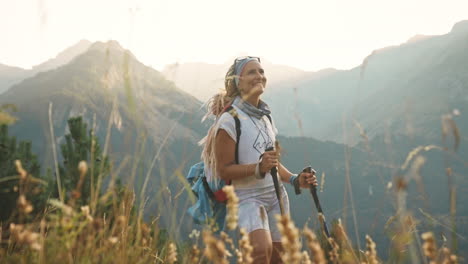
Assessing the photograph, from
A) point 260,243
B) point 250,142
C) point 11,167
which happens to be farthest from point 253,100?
point 11,167

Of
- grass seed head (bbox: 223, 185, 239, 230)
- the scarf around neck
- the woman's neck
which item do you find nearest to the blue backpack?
the scarf around neck

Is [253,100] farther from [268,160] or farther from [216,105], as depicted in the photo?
[268,160]

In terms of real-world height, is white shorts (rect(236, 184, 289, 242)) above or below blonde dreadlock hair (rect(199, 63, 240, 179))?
below

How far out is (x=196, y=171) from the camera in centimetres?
319

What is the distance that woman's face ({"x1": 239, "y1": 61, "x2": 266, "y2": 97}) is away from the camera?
319cm

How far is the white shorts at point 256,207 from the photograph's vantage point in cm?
259

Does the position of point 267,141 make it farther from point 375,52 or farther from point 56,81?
point 56,81

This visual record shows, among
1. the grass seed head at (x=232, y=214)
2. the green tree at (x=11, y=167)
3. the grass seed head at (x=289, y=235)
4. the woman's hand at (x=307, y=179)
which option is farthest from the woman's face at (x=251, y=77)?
the green tree at (x=11, y=167)

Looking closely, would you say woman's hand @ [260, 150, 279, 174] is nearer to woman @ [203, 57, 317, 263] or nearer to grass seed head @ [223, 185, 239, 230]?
woman @ [203, 57, 317, 263]

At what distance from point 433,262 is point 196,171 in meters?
2.38

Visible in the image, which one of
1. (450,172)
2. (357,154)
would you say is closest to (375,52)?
(450,172)

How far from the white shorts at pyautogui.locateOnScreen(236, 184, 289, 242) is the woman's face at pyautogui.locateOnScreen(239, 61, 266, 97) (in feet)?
2.62

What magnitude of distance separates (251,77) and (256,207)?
106 cm

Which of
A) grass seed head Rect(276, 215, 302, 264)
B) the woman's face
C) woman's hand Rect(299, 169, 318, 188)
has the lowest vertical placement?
woman's hand Rect(299, 169, 318, 188)
